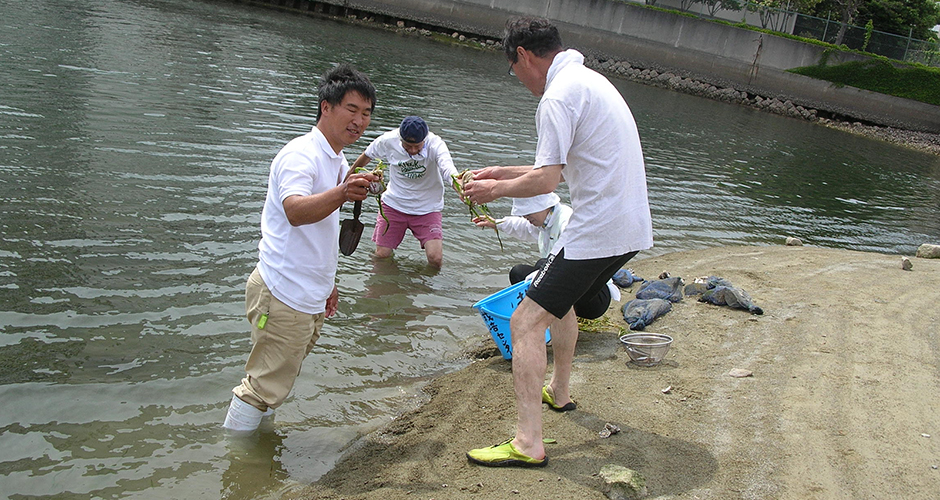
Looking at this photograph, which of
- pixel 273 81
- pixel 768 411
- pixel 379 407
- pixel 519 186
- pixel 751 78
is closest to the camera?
pixel 519 186

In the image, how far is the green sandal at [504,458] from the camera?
14.3 ft

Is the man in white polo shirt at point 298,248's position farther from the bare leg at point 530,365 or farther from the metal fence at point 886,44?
the metal fence at point 886,44

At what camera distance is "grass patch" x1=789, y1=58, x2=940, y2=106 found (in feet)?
118

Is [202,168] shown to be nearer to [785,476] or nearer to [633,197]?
[633,197]

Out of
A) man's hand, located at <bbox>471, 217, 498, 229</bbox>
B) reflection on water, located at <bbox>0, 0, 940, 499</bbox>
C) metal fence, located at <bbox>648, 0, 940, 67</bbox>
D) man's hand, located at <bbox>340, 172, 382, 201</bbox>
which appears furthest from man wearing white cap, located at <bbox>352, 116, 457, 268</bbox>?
metal fence, located at <bbox>648, 0, 940, 67</bbox>

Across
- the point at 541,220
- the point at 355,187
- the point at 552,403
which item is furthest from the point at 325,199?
the point at 541,220

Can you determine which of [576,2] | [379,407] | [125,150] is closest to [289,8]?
[576,2]

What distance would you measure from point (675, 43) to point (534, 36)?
39.2 m

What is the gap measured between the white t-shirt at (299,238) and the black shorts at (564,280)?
1.29m

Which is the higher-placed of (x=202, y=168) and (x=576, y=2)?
(x=576, y=2)

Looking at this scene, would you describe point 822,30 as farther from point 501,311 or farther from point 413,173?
point 501,311

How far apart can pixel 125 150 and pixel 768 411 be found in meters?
9.31

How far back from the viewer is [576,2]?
4156cm

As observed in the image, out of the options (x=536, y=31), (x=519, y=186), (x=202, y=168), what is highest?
(x=536, y=31)
